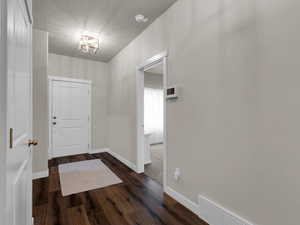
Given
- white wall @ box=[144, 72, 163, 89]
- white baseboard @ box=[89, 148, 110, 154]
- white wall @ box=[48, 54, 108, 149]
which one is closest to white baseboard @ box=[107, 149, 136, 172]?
white baseboard @ box=[89, 148, 110, 154]

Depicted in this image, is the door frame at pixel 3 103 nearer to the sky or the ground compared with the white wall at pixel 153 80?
nearer to the ground

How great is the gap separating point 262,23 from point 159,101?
15.9 feet

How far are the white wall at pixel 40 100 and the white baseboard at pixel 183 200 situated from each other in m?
2.42

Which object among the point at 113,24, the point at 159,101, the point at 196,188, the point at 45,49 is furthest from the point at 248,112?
the point at 159,101

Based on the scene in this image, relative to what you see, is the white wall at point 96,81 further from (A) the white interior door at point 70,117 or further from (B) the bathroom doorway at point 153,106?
(B) the bathroom doorway at point 153,106

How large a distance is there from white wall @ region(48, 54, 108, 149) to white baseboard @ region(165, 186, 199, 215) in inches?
116

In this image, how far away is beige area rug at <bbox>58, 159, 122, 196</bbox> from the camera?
7.95 ft

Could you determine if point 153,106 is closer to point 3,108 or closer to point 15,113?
point 15,113

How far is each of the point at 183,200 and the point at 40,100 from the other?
9.96 feet

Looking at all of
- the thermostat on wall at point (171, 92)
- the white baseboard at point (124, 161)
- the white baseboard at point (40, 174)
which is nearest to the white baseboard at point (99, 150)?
the white baseboard at point (124, 161)

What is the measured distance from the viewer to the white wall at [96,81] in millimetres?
4129

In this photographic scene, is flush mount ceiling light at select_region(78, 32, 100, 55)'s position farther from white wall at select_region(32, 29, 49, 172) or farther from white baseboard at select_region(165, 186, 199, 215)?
white baseboard at select_region(165, 186, 199, 215)

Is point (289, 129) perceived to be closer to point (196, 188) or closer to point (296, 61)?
point (296, 61)

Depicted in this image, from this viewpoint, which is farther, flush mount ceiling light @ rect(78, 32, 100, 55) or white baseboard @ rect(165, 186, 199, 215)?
flush mount ceiling light @ rect(78, 32, 100, 55)
